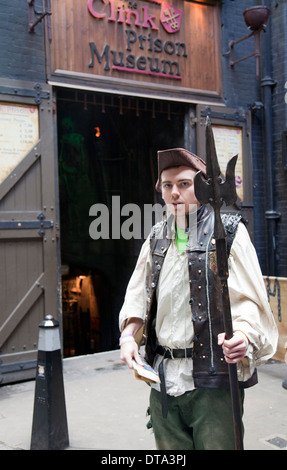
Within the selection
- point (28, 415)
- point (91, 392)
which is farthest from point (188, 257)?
point (91, 392)

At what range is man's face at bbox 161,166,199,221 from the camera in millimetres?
2545

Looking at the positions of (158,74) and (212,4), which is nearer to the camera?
(158,74)

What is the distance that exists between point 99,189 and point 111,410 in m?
6.47

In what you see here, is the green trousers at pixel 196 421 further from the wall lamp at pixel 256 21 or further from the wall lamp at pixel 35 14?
the wall lamp at pixel 256 21

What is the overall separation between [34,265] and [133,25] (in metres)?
3.64

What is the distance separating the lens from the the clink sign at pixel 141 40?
21.4ft

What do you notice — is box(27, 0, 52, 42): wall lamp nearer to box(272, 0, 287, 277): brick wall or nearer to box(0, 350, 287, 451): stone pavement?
box(272, 0, 287, 277): brick wall

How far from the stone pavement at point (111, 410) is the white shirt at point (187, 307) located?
1821 millimetres

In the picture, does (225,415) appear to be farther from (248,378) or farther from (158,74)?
(158,74)

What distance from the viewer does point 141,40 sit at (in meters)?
6.86

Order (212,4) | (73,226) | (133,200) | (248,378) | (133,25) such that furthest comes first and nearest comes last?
(73,226), (133,200), (212,4), (133,25), (248,378)

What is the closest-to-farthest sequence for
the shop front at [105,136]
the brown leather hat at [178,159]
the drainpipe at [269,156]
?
the brown leather hat at [178,159]
the shop front at [105,136]
the drainpipe at [269,156]

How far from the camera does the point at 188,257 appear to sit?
2459mm

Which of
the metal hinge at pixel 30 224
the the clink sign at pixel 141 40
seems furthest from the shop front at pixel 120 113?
the metal hinge at pixel 30 224
